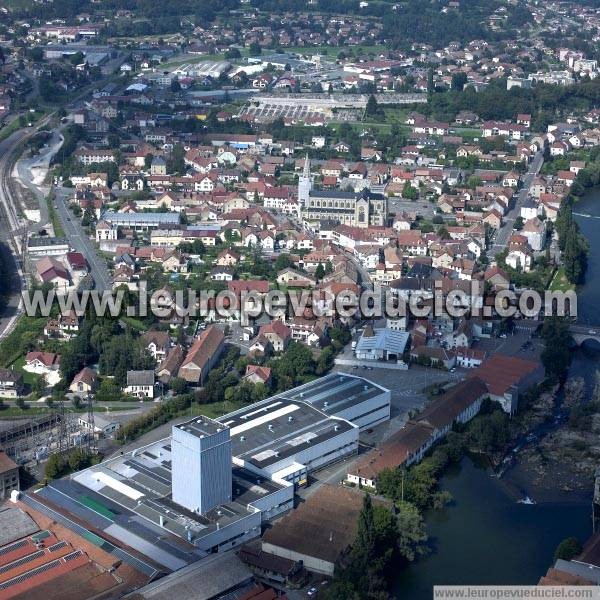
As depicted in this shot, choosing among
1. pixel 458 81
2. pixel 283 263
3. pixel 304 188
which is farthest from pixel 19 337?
pixel 458 81

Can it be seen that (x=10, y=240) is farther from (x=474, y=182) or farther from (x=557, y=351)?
(x=557, y=351)

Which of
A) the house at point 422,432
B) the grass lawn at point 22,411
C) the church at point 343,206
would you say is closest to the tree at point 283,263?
the church at point 343,206

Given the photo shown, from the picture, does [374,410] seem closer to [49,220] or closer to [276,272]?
[276,272]

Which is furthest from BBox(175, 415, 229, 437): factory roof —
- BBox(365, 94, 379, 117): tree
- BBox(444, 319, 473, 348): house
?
BBox(365, 94, 379, 117): tree

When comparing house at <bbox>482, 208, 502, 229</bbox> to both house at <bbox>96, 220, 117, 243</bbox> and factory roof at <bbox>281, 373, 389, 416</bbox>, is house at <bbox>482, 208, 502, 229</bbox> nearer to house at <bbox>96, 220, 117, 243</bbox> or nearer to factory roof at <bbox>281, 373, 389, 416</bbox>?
house at <bbox>96, 220, 117, 243</bbox>

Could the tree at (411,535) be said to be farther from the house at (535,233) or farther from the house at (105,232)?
the house at (105,232)
